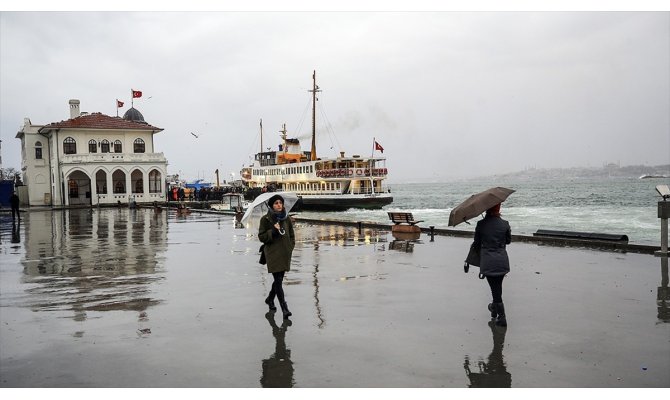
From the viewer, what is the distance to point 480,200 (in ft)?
24.3

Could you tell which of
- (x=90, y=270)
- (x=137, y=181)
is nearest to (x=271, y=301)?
(x=90, y=270)

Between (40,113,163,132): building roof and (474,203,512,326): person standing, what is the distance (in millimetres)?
51977

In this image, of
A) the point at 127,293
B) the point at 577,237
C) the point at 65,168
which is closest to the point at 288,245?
the point at 127,293

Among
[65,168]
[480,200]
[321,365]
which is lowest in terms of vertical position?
[321,365]

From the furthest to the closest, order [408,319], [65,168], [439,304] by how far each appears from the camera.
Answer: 1. [65,168]
2. [439,304]
3. [408,319]

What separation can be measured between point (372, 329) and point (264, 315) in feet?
5.46

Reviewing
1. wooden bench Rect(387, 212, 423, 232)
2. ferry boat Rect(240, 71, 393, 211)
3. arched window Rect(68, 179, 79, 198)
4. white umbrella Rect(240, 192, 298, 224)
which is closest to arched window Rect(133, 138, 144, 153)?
Result: arched window Rect(68, 179, 79, 198)

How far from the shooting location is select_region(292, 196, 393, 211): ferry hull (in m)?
53.5

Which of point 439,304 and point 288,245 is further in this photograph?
point 439,304

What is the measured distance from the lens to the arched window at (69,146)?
5269cm

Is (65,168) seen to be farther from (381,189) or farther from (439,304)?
(439,304)

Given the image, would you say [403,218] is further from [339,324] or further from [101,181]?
[101,181]

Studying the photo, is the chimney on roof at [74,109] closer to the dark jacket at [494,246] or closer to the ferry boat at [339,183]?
the ferry boat at [339,183]

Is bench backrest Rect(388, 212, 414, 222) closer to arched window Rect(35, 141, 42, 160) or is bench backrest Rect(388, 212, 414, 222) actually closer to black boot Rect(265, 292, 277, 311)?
black boot Rect(265, 292, 277, 311)
